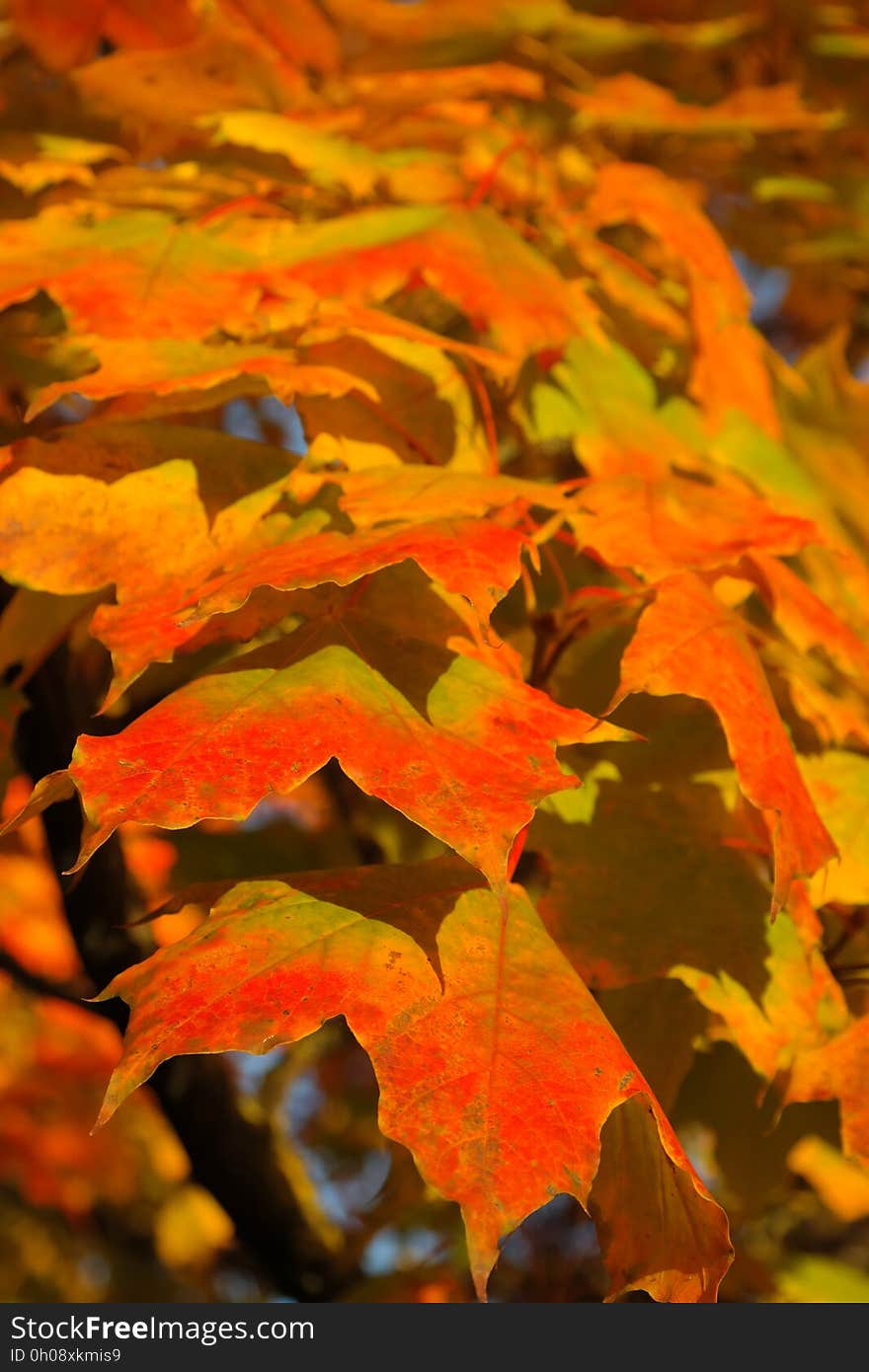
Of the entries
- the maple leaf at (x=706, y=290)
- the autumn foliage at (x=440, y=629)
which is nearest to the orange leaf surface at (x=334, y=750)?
the autumn foliage at (x=440, y=629)

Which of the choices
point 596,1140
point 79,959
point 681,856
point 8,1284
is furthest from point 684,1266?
point 8,1284

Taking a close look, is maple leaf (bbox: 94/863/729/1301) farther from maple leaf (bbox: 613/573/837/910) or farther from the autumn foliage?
maple leaf (bbox: 613/573/837/910)

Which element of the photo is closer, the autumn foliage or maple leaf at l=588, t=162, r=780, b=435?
the autumn foliage

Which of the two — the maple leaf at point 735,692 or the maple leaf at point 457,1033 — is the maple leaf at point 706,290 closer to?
the maple leaf at point 735,692

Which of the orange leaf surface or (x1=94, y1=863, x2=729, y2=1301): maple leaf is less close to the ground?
the orange leaf surface

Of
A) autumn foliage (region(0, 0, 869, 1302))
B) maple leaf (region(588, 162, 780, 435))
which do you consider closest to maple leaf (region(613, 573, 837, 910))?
autumn foliage (region(0, 0, 869, 1302))

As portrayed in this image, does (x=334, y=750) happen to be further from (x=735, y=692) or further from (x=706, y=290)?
(x=706, y=290)

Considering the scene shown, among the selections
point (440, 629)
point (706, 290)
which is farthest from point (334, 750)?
point (706, 290)

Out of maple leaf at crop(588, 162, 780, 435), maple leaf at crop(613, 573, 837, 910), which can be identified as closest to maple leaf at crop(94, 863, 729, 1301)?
maple leaf at crop(613, 573, 837, 910)
